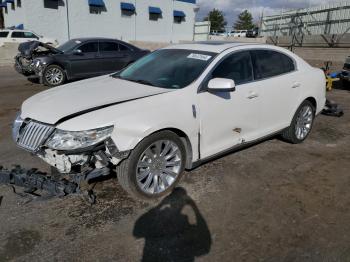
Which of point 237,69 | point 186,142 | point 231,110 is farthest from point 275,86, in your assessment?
point 186,142

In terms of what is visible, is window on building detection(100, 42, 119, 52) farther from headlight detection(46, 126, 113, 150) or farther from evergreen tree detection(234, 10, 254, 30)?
evergreen tree detection(234, 10, 254, 30)

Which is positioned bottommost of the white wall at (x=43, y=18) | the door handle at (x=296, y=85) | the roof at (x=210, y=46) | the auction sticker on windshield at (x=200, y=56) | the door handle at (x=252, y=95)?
the door handle at (x=252, y=95)

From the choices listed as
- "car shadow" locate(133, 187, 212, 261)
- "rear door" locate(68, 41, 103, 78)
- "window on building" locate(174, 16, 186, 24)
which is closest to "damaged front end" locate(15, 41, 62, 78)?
"rear door" locate(68, 41, 103, 78)

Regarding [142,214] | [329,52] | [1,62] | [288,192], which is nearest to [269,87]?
[288,192]

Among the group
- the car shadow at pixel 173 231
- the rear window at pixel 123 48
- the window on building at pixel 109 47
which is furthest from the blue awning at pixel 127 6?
the car shadow at pixel 173 231

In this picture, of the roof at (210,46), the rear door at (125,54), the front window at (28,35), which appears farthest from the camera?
the front window at (28,35)

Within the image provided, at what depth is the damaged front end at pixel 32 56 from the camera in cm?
1084

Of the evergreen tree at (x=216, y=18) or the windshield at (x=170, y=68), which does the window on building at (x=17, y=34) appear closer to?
the windshield at (x=170, y=68)

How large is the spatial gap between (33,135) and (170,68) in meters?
1.84

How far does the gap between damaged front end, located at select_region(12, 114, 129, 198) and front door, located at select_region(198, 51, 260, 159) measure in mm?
1134

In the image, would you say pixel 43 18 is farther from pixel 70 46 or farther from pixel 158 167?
pixel 158 167

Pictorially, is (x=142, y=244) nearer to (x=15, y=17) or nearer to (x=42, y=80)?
(x=42, y=80)

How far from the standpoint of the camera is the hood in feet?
10.6

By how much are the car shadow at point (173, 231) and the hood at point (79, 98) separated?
120 cm
